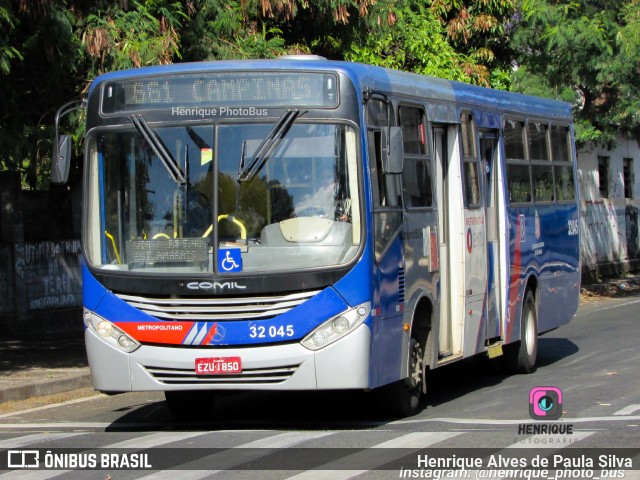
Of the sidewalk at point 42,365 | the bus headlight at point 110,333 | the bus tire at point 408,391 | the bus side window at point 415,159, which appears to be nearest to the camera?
the bus headlight at point 110,333

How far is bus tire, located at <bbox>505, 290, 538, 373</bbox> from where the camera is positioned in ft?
47.0

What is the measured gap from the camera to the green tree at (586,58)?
2408 cm

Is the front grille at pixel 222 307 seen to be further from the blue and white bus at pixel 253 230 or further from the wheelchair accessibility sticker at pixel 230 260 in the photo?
the wheelchair accessibility sticker at pixel 230 260

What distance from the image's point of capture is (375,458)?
8570mm

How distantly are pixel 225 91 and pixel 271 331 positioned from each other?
6.81 feet

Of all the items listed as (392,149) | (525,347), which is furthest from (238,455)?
(525,347)

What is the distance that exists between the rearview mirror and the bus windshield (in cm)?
83

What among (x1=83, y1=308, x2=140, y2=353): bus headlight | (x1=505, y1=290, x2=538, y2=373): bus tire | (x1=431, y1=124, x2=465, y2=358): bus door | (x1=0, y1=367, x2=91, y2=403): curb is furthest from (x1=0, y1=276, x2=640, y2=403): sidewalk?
(x1=505, y1=290, x2=538, y2=373): bus tire

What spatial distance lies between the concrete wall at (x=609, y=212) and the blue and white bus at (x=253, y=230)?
2280cm

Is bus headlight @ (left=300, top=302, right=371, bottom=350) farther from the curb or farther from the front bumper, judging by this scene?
the curb

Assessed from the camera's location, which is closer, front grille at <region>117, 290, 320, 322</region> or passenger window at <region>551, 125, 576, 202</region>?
front grille at <region>117, 290, 320, 322</region>

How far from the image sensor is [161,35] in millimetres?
15016

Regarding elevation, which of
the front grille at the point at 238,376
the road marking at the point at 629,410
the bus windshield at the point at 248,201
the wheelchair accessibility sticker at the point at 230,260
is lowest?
the road marking at the point at 629,410

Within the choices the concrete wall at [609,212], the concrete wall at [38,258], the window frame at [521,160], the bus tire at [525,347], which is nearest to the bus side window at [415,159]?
the window frame at [521,160]
